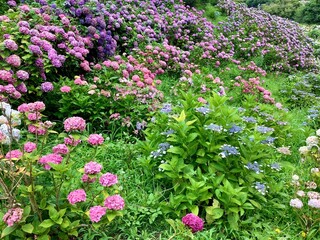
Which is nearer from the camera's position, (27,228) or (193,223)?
(27,228)

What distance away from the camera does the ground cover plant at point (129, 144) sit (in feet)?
7.13

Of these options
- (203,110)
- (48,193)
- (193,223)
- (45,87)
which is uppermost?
(203,110)

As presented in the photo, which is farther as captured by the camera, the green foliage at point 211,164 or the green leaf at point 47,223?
the green foliage at point 211,164

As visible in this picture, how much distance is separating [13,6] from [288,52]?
7.53 m

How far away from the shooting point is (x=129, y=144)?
11.5 feet

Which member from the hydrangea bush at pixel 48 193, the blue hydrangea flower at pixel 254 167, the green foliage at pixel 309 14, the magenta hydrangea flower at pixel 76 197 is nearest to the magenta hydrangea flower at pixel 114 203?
the hydrangea bush at pixel 48 193

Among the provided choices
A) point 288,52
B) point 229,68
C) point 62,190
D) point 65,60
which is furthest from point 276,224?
point 288,52

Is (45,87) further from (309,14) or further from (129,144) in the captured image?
(309,14)

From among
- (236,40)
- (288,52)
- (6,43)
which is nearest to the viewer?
(6,43)

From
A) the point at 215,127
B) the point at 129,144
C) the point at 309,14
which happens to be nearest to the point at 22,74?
the point at 129,144

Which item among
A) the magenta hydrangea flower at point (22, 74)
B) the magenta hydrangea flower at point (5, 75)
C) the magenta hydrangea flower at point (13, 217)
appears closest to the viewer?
the magenta hydrangea flower at point (13, 217)

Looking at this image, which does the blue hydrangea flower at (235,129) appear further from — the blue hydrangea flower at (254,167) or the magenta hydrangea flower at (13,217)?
the magenta hydrangea flower at (13,217)

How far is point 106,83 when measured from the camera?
165 inches

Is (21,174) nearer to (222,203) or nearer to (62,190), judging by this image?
(62,190)
